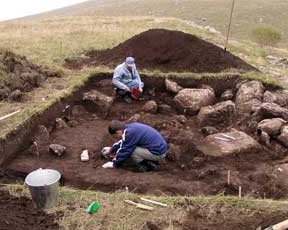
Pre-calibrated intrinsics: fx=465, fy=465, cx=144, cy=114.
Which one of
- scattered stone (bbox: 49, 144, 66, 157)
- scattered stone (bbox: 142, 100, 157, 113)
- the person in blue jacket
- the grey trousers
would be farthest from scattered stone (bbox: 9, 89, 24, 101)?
the grey trousers

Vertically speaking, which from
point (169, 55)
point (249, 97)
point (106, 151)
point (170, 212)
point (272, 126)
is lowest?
point (106, 151)

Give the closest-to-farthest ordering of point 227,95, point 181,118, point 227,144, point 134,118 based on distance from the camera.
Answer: point 227,144, point 134,118, point 181,118, point 227,95

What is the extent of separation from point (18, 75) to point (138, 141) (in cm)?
506

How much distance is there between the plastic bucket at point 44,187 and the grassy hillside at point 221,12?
21.9m

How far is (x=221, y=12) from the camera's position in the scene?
33531mm

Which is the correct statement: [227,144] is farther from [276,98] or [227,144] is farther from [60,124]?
[60,124]

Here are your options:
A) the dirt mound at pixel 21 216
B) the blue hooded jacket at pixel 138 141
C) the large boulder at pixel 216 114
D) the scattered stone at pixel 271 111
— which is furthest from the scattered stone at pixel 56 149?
the scattered stone at pixel 271 111

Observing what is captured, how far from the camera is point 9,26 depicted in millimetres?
21375

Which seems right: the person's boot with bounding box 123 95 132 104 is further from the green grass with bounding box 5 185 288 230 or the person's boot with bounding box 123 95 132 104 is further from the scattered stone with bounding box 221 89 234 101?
the green grass with bounding box 5 185 288 230

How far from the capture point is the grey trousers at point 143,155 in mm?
7359

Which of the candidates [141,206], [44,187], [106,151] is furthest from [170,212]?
[106,151]

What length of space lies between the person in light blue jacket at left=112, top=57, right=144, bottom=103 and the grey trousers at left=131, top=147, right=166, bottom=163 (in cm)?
338

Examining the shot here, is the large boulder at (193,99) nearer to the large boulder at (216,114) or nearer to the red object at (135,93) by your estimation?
the large boulder at (216,114)

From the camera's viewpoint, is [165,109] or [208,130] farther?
[165,109]
